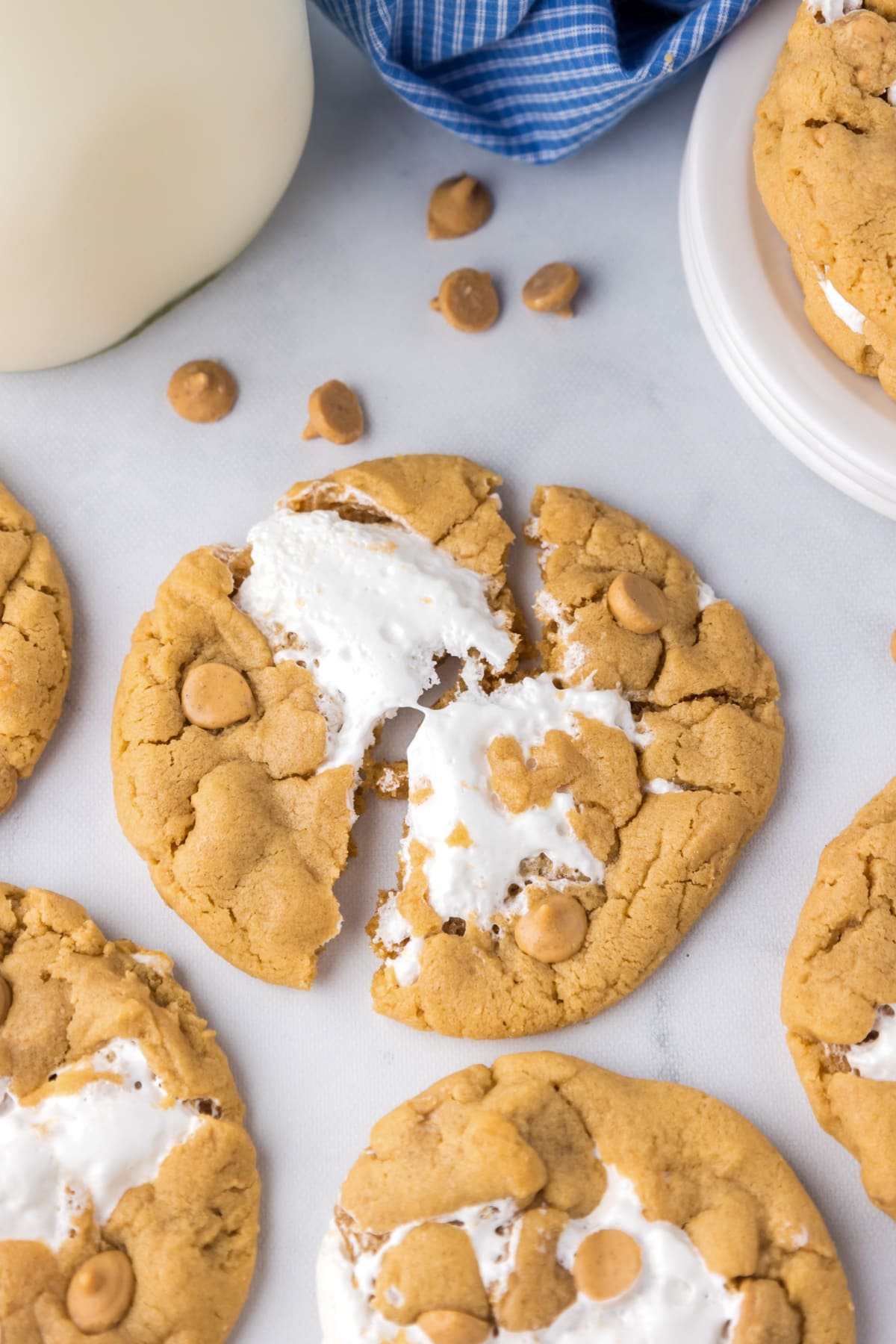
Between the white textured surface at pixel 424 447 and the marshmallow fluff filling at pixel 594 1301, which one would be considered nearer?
the marshmallow fluff filling at pixel 594 1301

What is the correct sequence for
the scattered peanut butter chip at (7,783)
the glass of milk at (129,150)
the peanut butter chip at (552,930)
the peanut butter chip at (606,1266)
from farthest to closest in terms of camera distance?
the scattered peanut butter chip at (7,783)
the peanut butter chip at (552,930)
the peanut butter chip at (606,1266)
the glass of milk at (129,150)

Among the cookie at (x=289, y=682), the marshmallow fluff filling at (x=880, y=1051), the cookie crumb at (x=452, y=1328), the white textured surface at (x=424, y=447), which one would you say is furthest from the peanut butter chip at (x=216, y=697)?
the marshmallow fluff filling at (x=880, y=1051)

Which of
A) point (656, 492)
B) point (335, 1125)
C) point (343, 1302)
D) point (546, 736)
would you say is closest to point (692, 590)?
point (656, 492)

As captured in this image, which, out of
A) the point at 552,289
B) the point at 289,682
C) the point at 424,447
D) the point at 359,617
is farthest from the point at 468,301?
the point at 289,682

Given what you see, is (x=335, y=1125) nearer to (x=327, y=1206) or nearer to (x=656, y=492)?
(x=327, y=1206)

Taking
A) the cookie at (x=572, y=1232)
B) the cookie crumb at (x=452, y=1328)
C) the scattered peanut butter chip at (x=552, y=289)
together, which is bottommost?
the cookie crumb at (x=452, y=1328)

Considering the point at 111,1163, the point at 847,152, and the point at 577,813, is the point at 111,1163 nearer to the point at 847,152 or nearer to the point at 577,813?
the point at 577,813

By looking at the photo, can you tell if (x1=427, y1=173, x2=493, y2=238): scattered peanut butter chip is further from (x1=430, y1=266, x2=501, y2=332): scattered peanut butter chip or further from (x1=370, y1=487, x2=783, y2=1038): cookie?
(x1=370, y1=487, x2=783, y2=1038): cookie

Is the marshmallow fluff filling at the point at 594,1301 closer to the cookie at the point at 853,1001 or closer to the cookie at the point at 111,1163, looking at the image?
the cookie at the point at 111,1163

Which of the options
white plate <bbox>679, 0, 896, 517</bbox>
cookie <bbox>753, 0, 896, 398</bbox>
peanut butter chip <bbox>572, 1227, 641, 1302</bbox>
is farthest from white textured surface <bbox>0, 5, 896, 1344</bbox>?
cookie <bbox>753, 0, 896, 398</bbox>
